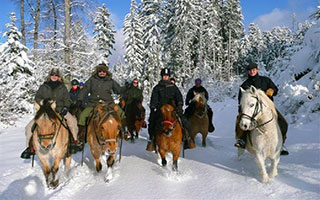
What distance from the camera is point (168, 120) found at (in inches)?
241

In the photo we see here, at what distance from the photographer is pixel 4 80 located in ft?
41.0

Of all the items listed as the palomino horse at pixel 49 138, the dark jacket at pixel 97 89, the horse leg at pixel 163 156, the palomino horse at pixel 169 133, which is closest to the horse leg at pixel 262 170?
the palomino horse at pixel 169 133

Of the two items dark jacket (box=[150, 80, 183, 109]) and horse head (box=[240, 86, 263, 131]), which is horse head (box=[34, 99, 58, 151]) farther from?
horse head (box=[240, 86, 263, 131])

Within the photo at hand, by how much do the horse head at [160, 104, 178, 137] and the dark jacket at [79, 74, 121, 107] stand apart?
1.89 meters

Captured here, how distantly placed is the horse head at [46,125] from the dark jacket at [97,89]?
1445 mm

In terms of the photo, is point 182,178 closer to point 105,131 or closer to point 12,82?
point 105,131

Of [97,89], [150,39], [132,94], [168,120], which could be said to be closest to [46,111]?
[97,89]

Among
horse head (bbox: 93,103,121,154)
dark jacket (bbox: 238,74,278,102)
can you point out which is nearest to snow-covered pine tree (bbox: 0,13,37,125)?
horse head (bbox: 93,103,121,154)

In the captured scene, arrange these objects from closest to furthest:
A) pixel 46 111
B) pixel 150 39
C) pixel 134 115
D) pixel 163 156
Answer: pixel 46 111, pixel 163 156, pixel 134 115, pixel 150 39

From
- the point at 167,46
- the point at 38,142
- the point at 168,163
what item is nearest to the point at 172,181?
the point at 168,163

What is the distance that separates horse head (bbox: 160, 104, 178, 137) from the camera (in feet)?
19.8

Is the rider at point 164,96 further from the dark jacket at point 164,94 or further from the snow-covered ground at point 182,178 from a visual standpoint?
the snow-covered ground at point 182,178

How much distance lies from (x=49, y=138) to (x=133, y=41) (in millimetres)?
32699

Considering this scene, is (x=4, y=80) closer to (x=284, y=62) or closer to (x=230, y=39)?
(x=284, y=62)
